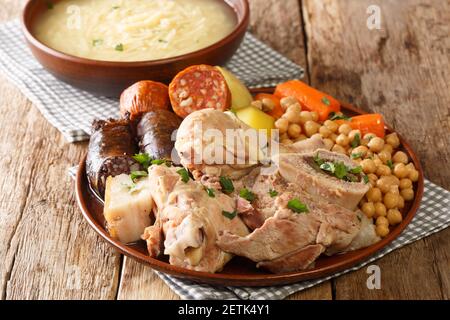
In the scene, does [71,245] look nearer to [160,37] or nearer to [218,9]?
[160,37]

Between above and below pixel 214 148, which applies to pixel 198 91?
below

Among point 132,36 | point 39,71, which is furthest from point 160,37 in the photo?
point 39,71

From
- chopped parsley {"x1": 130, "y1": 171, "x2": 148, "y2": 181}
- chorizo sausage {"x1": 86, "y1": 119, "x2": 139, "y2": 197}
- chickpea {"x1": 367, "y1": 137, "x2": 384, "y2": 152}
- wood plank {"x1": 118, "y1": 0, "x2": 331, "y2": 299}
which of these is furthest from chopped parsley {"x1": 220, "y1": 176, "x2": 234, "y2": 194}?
wood plank {"x1": 118, "y1": 0, "x2": 331, "y2": 299}

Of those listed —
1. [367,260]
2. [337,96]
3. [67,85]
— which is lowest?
[67,85]

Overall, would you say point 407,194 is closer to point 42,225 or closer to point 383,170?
point 383,170

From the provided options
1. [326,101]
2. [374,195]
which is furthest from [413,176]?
[326,101]

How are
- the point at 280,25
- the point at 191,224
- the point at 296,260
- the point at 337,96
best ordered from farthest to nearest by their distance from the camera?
the point at 280,25, the point at 337,96, the point at 296,260, the point at 191,224

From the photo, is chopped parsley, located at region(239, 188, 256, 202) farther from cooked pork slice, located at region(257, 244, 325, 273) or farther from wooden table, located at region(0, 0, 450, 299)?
wooden table, located at region(0, 0, 450, 299)
